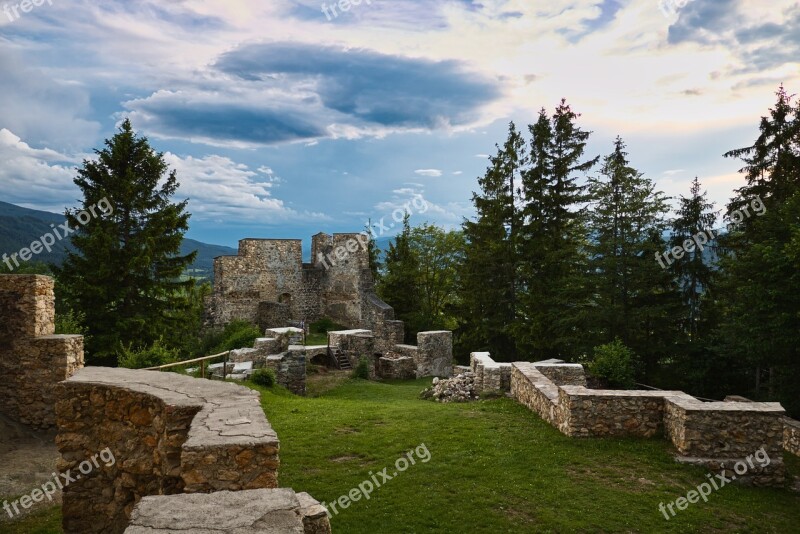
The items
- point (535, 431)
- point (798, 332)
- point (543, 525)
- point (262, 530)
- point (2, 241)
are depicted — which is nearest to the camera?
point (262, 530)

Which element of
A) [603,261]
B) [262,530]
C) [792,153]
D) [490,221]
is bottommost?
[262,530]

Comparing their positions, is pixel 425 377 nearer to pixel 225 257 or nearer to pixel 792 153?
pixel 225 257

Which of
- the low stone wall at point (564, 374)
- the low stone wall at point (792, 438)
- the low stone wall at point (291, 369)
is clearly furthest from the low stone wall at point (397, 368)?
the low stone wall at point (792, 438)

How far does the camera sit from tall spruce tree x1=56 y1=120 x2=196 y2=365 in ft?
67.5

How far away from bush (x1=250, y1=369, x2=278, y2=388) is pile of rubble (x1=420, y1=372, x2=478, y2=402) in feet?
17.2

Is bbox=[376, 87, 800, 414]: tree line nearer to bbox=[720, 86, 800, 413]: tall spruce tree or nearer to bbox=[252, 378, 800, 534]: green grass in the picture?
bbox=[720, 86, 800, 413]: tall spruce tree

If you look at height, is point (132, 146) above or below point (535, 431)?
above

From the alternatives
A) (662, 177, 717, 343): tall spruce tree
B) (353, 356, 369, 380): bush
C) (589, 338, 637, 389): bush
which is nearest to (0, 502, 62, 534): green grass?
(589, 338, 637, 389): bush

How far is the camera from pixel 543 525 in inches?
297

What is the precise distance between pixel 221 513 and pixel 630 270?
996 inches

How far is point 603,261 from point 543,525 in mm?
20080

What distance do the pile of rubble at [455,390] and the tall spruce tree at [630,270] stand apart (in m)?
10.7

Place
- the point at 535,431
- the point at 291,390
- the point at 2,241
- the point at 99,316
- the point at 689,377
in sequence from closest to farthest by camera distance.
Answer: the point at 535,431 → the point at 291,390 → the point at 99,316 → the point at 689,377 → the point at 2,241

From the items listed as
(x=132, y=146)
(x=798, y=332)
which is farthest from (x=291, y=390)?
(x=798, y=332)
